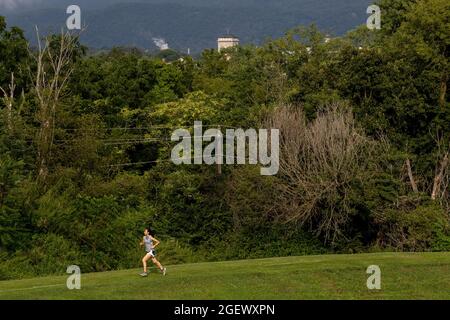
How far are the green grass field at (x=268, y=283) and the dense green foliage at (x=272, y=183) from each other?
14314mm

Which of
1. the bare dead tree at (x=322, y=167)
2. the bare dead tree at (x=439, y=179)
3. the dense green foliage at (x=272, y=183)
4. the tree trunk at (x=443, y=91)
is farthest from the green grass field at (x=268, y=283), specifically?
the tree trunk at (x=443, y=91)

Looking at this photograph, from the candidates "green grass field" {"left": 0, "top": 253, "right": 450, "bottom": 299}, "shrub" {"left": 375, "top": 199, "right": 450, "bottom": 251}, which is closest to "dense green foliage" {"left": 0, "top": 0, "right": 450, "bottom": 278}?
"shrub" {"left": 375, "top": 199, "right": 450, "bottom": 251}

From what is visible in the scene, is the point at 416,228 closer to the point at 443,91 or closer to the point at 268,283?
the point at 443,91

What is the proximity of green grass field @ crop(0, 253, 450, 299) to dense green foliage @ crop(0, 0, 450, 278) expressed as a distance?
14314 millimetres

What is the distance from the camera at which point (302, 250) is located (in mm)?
48594

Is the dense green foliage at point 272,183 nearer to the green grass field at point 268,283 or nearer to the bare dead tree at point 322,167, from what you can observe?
the bare dead tree at point 322,167

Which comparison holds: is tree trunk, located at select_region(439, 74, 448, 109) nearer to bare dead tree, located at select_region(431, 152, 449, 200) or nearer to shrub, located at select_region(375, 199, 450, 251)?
bare dead tree, located at select_region(431, 152, 449, 200)

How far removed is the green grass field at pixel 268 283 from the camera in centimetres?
2373

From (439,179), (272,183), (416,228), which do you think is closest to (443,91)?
(439,179)

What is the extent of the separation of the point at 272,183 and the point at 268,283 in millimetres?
23355

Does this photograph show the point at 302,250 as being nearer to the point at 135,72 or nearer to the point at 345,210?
the point at 345,210

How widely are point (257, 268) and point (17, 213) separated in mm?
18939
